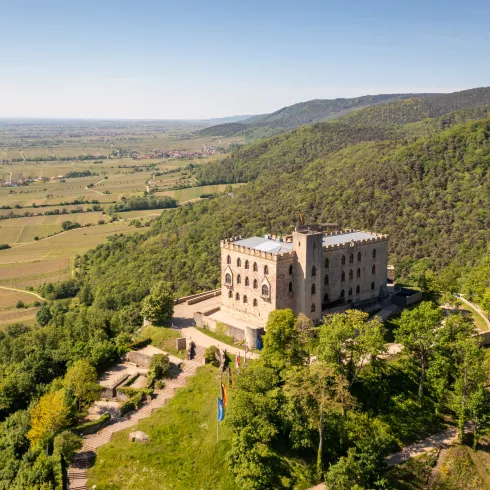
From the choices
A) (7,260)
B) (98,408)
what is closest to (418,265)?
(98,408)

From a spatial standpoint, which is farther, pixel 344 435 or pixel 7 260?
pixel 7 260

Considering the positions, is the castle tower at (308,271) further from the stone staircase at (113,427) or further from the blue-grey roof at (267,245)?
A: the stone staircase at (113,427)

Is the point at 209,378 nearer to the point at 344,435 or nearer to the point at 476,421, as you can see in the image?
the point at 344,435

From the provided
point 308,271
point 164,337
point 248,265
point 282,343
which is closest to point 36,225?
point 164,337

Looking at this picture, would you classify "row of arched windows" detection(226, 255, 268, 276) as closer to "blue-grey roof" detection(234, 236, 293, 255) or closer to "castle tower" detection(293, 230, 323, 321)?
"blue-grey roof" detection(234, 236, 293, 255)

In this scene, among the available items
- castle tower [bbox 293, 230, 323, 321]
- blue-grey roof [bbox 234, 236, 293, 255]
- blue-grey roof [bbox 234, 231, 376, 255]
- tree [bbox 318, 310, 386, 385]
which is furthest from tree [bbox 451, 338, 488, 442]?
blue-grey roof [bbox 234, 236, 293, 255]

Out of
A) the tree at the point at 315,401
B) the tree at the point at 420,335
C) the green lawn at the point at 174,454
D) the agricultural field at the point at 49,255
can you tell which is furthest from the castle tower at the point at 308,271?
the agricultural field at the point at 49,255
